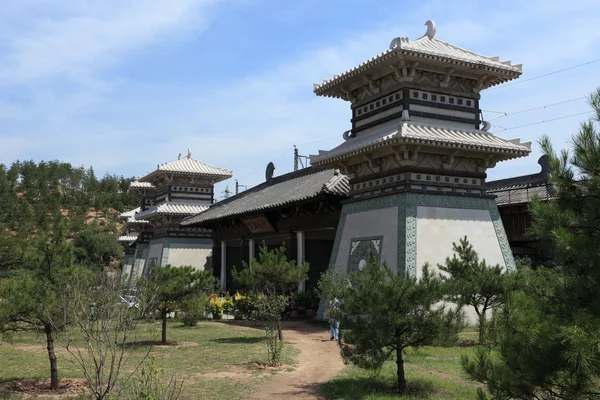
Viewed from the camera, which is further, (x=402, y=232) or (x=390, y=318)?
(x=402, y=232)

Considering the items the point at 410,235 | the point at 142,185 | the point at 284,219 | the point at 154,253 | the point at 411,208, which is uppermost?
the point at 142,185

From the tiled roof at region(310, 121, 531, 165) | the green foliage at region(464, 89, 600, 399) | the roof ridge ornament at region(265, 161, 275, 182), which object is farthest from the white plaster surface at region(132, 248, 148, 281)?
the green foliage at region(464, 89, 600, 399)

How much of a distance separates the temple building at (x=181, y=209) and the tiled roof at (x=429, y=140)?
16.1 metres

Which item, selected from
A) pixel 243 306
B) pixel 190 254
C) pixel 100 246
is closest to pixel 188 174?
pixel 190 254

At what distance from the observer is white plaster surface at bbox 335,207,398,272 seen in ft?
51.5

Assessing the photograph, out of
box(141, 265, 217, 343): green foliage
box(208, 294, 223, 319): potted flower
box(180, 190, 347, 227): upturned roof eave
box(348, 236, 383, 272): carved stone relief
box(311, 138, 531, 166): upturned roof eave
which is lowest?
box(208, 294, 223, 319): potted flower

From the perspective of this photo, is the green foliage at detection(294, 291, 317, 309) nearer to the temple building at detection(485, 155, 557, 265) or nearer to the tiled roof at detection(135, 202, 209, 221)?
the temple building at detection(485, 155, 557, 265)

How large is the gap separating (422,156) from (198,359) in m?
8.15

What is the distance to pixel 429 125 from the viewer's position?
52.6ft

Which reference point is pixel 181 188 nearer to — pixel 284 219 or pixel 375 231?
pixel 284 219

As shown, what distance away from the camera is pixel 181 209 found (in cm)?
3142

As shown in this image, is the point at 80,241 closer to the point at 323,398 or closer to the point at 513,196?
the point at 513,196

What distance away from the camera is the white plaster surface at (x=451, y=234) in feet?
51.1

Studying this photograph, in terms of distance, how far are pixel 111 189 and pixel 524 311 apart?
75.6 metres
